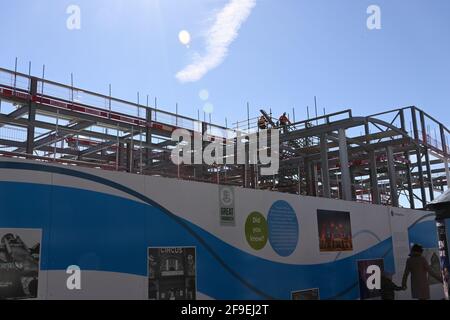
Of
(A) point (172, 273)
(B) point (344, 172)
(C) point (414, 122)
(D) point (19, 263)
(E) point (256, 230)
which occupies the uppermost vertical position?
(C) point (414, 122)

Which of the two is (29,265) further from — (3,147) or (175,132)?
(175,132)

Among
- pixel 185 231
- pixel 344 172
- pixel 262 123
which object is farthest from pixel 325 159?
pixel 185 231

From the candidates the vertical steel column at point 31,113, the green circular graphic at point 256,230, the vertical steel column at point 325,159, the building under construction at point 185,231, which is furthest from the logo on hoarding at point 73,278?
the vertical steel column at point 31,113

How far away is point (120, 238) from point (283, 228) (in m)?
4.28

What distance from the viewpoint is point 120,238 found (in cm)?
697

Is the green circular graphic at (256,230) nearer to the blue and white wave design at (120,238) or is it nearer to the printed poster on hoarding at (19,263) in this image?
the blue and white wave design at (120,238)

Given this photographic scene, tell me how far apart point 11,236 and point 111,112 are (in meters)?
14.5

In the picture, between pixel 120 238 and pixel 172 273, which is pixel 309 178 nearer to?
pixel 172 273

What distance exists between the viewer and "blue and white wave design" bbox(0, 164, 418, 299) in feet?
20.2

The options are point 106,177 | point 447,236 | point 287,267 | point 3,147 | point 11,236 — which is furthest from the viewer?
point 3,147

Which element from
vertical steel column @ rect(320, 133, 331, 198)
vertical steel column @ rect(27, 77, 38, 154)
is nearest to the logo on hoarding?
vertical steel column @ rect(320, 133, 331, 198)

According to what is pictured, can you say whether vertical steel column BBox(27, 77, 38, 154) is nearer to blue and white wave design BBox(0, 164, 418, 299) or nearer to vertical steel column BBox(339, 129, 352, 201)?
blue and white wave design BBox(0, 164, 418, 299)

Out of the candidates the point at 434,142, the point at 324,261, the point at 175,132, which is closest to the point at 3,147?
the point at 175,132

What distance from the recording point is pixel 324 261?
35.9 ft
